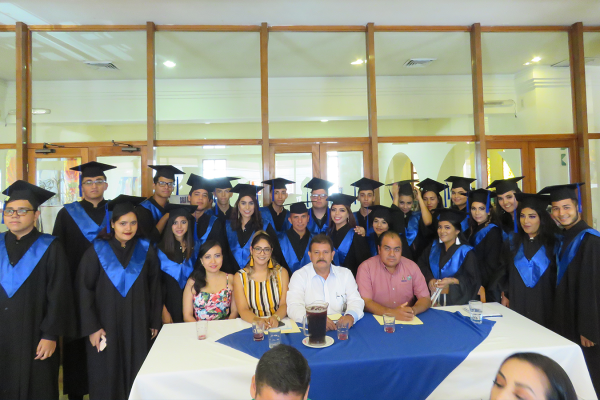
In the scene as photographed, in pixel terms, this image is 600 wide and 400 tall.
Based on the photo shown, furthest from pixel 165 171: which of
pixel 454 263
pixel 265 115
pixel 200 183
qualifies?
pixel 454 263

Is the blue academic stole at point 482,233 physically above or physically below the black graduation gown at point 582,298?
above

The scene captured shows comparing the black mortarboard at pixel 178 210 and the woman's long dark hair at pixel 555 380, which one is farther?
the black mortarboard at pixel 178 210

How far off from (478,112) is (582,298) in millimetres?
2549

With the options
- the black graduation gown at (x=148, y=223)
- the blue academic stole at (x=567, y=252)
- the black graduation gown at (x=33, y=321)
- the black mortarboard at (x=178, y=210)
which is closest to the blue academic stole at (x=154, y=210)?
the black graduation gown at (x=148, y=223)

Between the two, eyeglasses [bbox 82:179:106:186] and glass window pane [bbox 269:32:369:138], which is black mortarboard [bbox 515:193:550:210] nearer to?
glass window pane [bbox 269:32:369:138]

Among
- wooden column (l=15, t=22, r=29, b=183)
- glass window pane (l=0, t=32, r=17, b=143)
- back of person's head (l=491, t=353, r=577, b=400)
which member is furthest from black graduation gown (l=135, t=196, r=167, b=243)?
back of person's head (l=491, t=353, r=577, b=400)

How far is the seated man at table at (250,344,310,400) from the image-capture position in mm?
1021

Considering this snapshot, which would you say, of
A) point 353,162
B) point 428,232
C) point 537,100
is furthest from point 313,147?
point 537,100

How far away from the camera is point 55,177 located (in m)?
4.08

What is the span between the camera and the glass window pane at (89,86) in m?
4.06

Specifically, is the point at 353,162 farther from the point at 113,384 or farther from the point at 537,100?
the point at 113,384

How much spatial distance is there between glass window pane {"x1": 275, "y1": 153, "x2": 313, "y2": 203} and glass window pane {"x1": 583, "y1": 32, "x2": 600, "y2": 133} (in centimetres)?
356

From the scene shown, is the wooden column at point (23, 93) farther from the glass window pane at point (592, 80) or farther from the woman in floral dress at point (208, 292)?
the glass window pane at point (592, 80)

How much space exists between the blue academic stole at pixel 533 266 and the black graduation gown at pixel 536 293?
0.02 m
